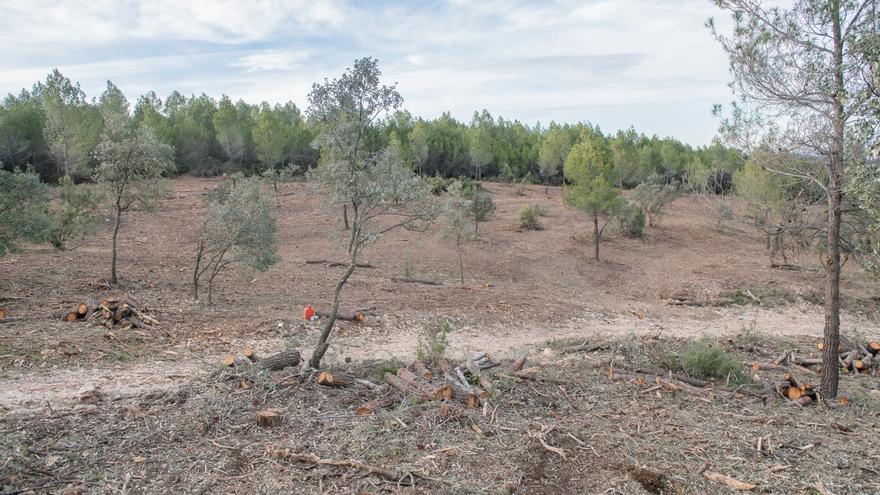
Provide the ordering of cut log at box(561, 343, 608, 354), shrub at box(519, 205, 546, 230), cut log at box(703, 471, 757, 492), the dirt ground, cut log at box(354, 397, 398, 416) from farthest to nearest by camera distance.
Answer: shrub at box(519, 205, 546, 230), cut log at box(561, 343, 608, 354), cut log at box(354, 397, 398, 416), the dirt ground, cut log at box(703, 471, 757, 492)

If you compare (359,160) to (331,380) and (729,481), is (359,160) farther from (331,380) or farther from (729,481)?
(729,481)

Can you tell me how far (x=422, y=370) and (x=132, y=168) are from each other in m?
9.42

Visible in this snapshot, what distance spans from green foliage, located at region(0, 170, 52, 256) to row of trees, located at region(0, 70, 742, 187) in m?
9.83

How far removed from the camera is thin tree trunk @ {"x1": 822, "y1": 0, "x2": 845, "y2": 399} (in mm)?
7215

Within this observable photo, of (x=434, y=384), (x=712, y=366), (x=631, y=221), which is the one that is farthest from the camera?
(x=631, y=221)

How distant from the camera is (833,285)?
7.76 metres

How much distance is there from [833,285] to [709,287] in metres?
12.6

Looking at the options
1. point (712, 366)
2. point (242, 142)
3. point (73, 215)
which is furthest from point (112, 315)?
point (242, 142)

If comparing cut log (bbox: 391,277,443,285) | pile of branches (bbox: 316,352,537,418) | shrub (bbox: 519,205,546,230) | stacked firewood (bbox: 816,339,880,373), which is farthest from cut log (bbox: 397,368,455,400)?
shrub (bbox: 519,205,546,230)

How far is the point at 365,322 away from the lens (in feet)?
40.2

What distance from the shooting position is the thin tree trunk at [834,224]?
7.21 metres

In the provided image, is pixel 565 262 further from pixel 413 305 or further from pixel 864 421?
pixel 864 421

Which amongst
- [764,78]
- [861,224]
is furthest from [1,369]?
[861,224]

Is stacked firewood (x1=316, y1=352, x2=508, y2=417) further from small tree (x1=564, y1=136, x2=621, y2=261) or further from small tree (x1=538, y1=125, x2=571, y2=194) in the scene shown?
small tree (x1=538, y1=125, x2=571, y2=194)
